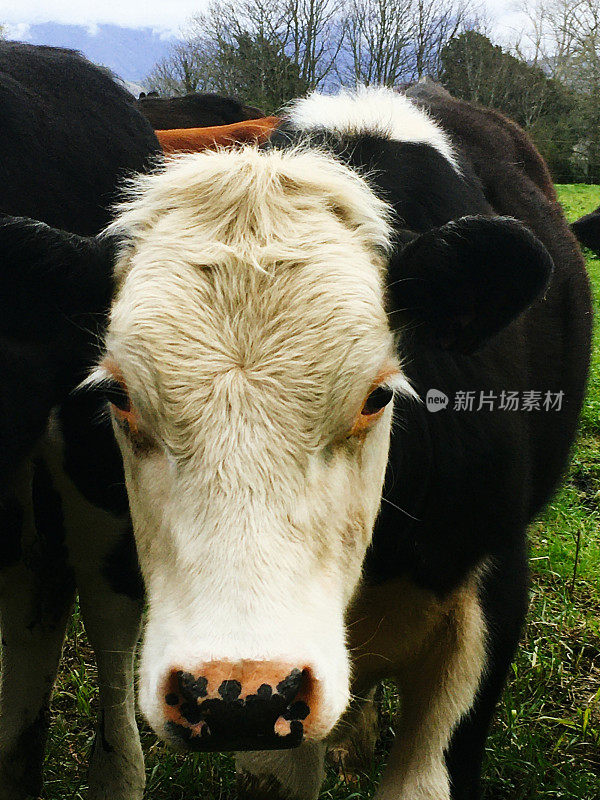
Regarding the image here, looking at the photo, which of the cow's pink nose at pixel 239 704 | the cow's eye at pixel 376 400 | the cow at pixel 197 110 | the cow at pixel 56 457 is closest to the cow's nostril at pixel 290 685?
the cow's pink nose at pixel 239 704

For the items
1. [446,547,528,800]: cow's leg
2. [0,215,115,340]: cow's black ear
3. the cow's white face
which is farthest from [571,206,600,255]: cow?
[0,215,115,340]: cow's black ear

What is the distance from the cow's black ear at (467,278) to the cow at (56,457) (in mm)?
974

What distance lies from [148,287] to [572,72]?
33.5 metres

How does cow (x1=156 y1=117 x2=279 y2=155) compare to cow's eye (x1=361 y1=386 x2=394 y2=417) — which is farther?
cow (x1=156 y1=117 x2=279 y2=155)

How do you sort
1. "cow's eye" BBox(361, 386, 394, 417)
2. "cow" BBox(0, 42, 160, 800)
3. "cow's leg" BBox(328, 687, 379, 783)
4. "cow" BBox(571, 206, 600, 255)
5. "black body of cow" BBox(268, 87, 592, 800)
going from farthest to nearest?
"cow" BBox(571, 206, 600, 255) < "cow's leg" BBox(328, 687, 379, 783) < "cow" BBox(0, 42, 160, 800) < "black body of cow" BBox(268, 87, 592, 800) < "cow's eye" BBox(361, 386, 394, 417)

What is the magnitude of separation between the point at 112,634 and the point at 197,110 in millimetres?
5680

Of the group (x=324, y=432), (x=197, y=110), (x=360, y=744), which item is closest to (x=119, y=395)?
(x=324, y=432)

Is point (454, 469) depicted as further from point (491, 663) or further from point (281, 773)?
point (281, 773)

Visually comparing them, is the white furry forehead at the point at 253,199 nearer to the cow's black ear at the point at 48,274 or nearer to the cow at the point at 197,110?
the cow's black ear at the point at 48,274

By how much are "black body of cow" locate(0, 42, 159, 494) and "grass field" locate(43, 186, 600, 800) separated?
1.36 meters

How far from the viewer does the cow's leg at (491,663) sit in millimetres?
2527

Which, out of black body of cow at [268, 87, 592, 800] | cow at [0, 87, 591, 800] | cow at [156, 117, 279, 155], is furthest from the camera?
cow at [156, 117, 279, 155]

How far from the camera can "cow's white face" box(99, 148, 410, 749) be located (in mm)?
1555

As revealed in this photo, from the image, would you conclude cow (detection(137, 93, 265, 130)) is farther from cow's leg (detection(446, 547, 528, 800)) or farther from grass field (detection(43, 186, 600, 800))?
cow's leg (detection(446, 547, 528, 800))
